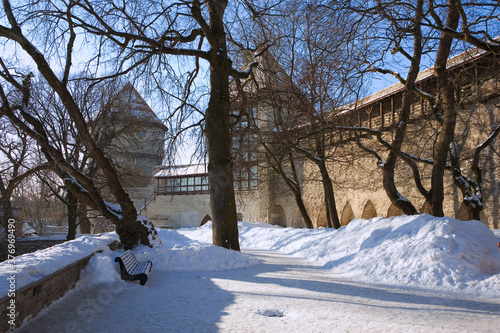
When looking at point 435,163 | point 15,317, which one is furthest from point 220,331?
point 435,163

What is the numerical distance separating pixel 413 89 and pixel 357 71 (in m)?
2.34

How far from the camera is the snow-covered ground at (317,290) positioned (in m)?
3.64

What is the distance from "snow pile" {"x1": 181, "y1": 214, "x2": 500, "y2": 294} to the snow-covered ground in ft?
0.06

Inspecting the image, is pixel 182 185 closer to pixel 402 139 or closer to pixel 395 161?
pixel 395 161

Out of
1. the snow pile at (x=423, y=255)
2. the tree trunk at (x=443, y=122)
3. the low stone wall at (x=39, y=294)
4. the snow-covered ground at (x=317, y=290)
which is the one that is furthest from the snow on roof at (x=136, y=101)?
the tree trunk at (x=443, y=122)

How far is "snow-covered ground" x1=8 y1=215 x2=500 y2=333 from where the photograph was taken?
3.64m

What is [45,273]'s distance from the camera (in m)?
3.92

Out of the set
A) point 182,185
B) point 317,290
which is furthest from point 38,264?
point 182,185

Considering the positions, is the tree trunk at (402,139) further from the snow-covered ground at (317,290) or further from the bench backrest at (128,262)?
the bench backrest at (128,262)

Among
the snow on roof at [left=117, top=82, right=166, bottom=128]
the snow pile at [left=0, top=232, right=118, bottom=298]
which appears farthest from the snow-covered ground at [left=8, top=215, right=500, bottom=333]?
the snow on roof at [left=117, top=82, right=166, bottom=128]

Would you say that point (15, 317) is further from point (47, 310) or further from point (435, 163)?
point (435, 163)

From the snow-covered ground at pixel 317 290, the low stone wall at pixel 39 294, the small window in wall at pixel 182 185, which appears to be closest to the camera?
the low stone wall at pixel 39 294

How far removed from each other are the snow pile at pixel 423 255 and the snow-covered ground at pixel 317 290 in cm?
2

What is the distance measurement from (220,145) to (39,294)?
5.44 meters
